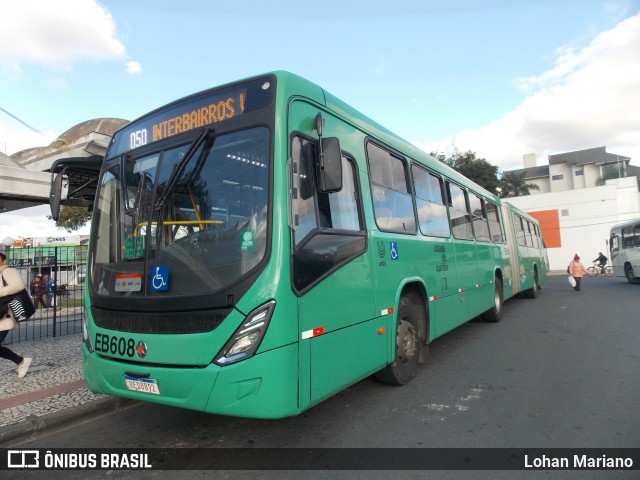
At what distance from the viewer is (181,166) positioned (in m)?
3.47

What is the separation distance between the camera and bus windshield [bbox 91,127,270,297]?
314 centimetres

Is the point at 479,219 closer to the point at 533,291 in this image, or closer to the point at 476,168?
the point at 533,291

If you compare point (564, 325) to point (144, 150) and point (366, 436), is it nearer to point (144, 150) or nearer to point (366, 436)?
point (366, 436)

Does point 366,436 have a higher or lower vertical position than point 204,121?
lower

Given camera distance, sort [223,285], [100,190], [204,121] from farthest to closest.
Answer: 1. [100,190]
2. [204,121]
3. [223,285]

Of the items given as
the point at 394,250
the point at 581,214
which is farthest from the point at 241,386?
the point at 581,214

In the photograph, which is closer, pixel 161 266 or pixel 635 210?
pixel 161 266

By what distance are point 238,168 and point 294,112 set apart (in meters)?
0.67

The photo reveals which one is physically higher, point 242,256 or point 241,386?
point 242,256

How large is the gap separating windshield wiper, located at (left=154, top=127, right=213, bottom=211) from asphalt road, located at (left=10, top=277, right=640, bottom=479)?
7.16 feet

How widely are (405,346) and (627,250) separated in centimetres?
2098

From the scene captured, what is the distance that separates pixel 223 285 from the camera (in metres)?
3.04

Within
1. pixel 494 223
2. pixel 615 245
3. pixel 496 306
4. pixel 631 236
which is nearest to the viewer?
pixel 496 306

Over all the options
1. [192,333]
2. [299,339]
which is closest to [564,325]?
[299,339]
